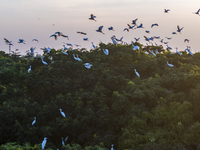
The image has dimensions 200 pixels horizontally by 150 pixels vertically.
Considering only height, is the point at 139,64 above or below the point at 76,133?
above

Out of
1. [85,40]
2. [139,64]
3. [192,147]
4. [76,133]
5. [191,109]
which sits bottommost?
[76,133]

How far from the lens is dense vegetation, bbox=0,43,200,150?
1005 centimetres

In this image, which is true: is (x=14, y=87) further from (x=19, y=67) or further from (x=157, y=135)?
(x=157, y=135)

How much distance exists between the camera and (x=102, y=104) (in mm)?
12703

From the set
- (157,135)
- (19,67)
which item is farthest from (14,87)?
(157,135)

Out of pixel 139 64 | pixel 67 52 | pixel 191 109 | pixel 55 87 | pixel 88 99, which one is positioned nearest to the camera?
pixel 191 109

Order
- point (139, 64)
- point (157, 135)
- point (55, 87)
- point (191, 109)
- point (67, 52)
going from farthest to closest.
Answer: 1. point (67, 52)
2. point (139, 64)
3. point (55, 87)
4. point (191, 109)
5. point (157, 135)

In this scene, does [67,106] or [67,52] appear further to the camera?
[67,52]

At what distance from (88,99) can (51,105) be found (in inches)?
86.8

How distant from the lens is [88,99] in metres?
13.0

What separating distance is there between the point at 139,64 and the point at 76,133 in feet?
22.1

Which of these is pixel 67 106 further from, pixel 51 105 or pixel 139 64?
pixel 139 64

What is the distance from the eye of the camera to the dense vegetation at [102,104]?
33.0 feet

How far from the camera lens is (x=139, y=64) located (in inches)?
613
